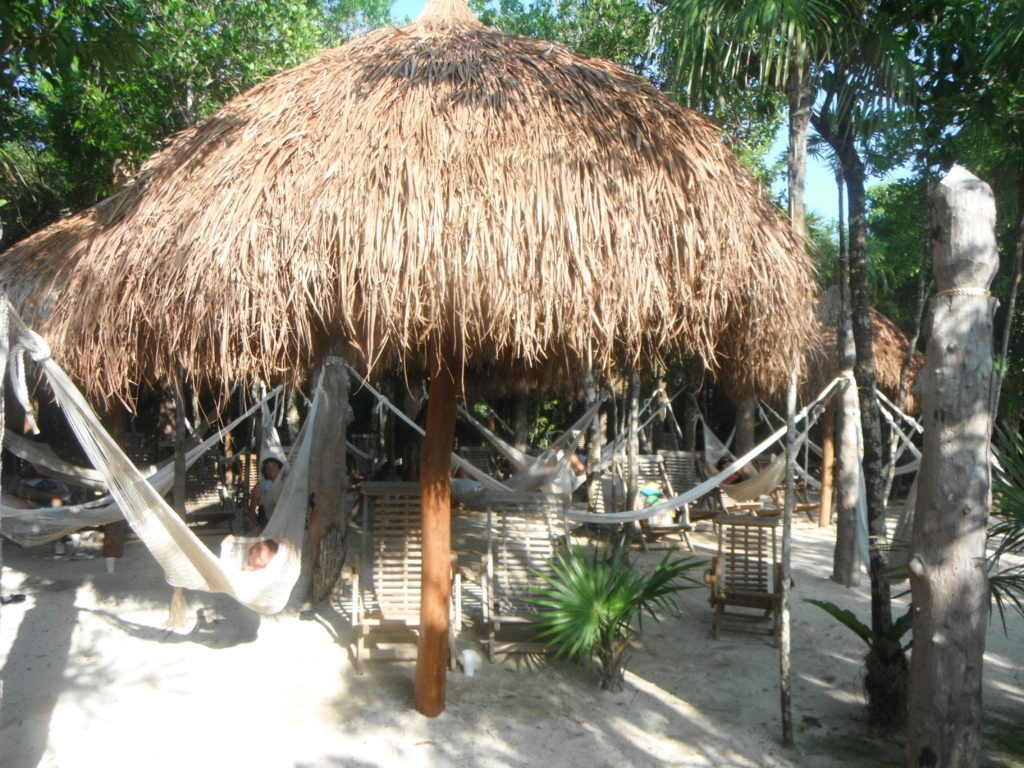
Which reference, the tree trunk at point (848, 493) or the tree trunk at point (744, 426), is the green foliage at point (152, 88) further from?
the tree trunk at point (744, 426)

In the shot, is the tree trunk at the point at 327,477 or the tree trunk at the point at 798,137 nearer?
the tree trunk at the point at 798,137

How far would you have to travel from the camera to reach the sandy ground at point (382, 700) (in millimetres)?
2906

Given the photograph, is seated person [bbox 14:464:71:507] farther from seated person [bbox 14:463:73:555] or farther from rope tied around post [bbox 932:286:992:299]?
rope tied around post [bbox 932:286:992:299]

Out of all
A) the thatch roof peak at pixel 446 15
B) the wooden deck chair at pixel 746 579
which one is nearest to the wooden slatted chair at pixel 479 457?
the wooden deck chair at pixel 746 579

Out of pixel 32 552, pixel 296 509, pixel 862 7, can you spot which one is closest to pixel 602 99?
pixel 862 7

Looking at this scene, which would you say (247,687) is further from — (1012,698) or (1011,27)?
(1011,27)

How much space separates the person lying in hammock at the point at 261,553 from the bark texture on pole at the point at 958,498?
2.80 meters

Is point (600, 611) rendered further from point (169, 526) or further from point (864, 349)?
point (864, 349)

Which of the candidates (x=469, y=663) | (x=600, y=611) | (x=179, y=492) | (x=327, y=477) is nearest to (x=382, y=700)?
(x=469, y=663)

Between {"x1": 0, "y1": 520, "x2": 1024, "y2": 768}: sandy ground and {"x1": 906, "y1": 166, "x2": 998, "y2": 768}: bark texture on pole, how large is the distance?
0.52 meters

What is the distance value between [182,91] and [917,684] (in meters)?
5.64

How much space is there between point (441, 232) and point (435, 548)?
4.34ft

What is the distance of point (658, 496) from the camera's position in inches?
260

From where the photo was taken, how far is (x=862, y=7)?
404 centimetres
